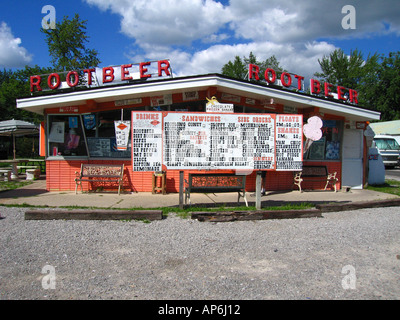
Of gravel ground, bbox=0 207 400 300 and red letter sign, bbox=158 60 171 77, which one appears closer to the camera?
gravel ground, bbox=0 207 400 300

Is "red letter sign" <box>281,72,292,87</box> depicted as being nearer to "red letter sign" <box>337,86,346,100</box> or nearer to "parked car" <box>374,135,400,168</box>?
"red letter sign" <box>337,86,346,100</box>

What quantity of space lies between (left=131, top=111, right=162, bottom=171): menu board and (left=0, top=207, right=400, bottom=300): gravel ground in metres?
1.27

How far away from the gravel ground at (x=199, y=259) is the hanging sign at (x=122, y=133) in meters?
3.38

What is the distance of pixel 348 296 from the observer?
3590mm

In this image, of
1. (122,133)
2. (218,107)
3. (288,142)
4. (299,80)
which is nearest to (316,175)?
(299,80)

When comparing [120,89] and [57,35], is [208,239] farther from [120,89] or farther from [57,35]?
[57,35]

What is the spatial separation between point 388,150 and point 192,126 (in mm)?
21446

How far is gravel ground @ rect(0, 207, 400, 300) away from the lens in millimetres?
3705

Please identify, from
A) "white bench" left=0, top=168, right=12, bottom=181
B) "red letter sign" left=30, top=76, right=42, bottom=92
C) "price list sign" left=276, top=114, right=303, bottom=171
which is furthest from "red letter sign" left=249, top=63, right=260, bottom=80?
"white bench" left=0, top=168, right=12, bottom=181

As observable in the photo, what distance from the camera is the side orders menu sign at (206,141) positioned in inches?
275

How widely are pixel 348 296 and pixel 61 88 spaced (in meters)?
10.0

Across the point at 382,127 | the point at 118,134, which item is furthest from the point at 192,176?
the point at 382,127

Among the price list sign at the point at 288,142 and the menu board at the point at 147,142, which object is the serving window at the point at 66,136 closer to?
the menu board at the point at 147,142

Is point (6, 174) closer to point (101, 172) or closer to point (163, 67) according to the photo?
point (101, 172)
